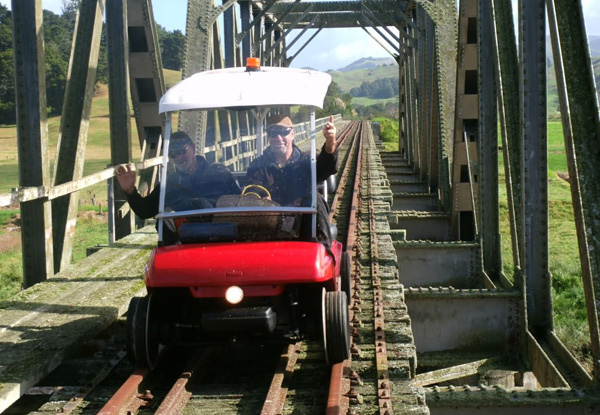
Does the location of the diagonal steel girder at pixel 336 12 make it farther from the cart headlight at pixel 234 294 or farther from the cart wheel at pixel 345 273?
the cart headlight at pixel 234 294

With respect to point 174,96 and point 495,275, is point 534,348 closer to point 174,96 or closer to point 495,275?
point 495,275

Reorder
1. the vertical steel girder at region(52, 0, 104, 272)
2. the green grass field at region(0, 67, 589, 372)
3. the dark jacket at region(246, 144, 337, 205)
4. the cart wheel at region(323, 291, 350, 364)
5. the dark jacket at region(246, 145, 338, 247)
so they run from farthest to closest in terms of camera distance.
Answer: the green grass field at region(0, 67, 589, 372) → the vertical steel girder at region(52, 0, 104, 272) → the dark jacket at region(246, 144, 337, 205) → the dark jacket at region(246, 145, 338, 247) → the cart wheel at region(323, 291, 350, 364)

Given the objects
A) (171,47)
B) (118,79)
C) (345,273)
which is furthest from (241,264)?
(171,47)

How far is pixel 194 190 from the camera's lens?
5.94 meters

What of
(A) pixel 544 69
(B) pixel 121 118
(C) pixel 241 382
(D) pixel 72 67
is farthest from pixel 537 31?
(B) pixel 121 118

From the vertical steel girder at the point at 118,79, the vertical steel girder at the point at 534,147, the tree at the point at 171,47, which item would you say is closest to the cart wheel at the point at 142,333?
the vertical steel girder at the point at 534,147

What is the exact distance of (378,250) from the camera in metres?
8.89

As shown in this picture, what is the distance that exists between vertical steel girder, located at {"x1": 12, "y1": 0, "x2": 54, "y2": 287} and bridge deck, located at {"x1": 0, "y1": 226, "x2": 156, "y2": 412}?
1.88 feet

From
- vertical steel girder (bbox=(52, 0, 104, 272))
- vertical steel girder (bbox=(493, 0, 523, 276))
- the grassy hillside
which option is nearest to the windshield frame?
vertical steel girder (bbox=(493, 0, 523, 276))

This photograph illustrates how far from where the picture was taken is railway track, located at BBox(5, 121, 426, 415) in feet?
15.5

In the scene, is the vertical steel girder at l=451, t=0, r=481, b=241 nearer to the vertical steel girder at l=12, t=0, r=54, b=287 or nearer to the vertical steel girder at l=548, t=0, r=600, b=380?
the vertical steel girder at l=548, t=0, r=600, b=380

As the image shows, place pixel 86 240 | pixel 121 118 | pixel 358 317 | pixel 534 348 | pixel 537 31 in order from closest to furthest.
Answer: pixel 358 317 < pixel 537 31 < pixel 534 348 < pixel 121 118 < pixel 86 240

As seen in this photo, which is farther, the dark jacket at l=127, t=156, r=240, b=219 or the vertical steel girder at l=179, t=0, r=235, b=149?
the vertical steel girder at l=179, t=0, r=235, b=149

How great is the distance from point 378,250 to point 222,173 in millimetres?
3183
